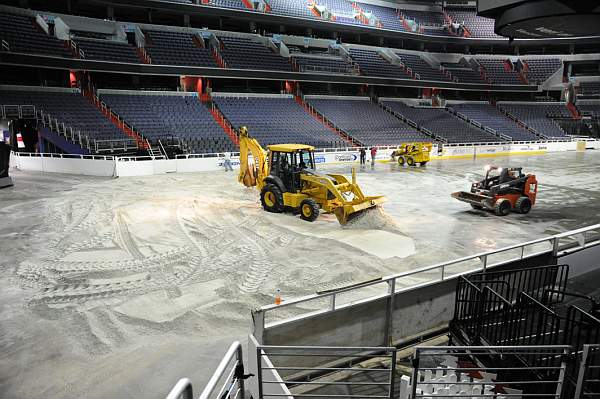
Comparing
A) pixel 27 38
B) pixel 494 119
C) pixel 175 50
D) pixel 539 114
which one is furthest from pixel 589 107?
pixel 27 38

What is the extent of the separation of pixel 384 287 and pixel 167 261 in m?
4.72

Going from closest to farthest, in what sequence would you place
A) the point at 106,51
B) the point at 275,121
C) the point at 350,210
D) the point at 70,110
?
the point at 350,210 → the point at 70,110 → the point at 106,51 → the point at 275,121

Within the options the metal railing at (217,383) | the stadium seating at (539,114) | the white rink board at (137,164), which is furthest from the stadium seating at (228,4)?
the metal railing at (217,383)

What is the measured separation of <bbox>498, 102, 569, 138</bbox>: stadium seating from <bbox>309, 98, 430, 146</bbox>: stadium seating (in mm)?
16510

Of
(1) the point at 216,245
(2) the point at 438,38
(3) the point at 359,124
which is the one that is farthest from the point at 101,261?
(2) the point at 438,38

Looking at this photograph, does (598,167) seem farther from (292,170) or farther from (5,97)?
(5,97)

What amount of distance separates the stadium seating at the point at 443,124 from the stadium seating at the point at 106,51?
24454mm

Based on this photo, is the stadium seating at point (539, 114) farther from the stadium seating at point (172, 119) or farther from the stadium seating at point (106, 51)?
the stadium seating at point (106, 51)

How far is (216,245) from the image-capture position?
10227mm

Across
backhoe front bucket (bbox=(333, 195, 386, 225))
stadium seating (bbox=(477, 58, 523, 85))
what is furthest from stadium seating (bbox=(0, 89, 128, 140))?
stadium seating (bbox=(477, 58, 523, 85))

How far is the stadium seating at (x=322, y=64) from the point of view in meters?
38.3

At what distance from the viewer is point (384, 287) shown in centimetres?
764

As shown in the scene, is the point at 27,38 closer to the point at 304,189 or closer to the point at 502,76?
the point at 304,189

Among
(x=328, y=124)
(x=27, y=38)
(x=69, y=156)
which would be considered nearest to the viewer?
(x=69, y=156)
